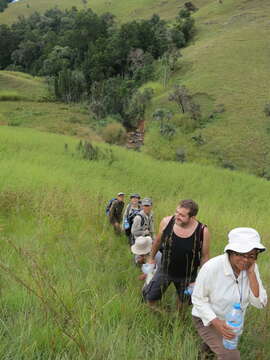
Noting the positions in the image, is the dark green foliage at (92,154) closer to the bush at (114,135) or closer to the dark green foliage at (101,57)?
the bush at (114,135)

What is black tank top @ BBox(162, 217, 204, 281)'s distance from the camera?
11.3ft

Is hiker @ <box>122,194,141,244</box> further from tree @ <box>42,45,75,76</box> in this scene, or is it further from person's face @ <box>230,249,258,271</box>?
tree @ <box>42,45,75,76</box>

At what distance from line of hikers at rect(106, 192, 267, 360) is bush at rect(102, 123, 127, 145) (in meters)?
21.3

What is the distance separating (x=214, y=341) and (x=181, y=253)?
0.96 metres

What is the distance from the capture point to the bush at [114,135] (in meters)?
26.4

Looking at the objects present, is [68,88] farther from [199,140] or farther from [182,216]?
[182,216]

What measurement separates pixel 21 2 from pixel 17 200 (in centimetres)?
12823

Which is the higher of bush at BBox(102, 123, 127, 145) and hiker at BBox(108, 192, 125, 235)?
hiker at BBox(108, 192, 125, 235)

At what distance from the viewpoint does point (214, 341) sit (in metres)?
2.67

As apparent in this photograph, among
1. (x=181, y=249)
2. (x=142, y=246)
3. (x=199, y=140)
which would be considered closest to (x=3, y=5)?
(x=199, y=140)

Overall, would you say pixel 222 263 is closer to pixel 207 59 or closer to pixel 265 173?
pixel 265 173

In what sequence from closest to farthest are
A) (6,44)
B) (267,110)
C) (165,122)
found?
1. (267,110)
2. (165,122)
3. (6,44)

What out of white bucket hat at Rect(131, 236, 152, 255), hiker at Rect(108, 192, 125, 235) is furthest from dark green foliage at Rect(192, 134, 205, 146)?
white bucket hat at Rect(131, 236, 152, 255)

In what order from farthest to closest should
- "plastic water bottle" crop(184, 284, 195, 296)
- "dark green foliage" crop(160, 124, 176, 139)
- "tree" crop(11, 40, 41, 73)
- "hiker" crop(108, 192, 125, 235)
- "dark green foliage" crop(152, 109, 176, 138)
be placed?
"tree" crop(11, 40, 41, 73) < "dark green foliage" crop(152, 109, 176, 138) < "dark green foliage" crop(160, 124, 176, 139) < "hiker" crop(108, 192, 125, 235) < "plastic water bottle" crop(184, 284, 195, 296)
